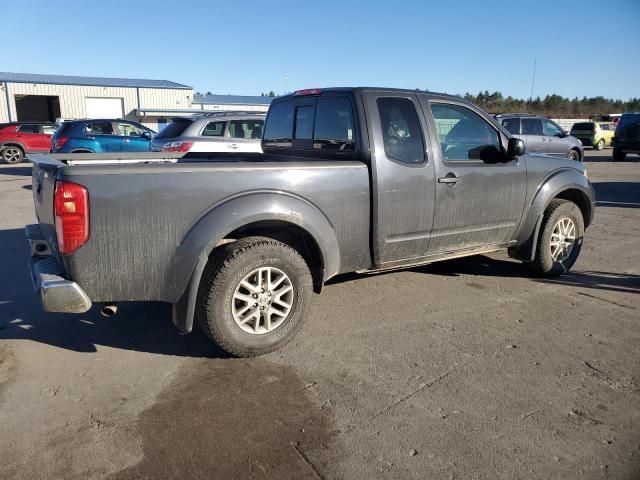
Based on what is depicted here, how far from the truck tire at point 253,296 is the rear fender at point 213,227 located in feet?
0.37

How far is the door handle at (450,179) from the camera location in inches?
177

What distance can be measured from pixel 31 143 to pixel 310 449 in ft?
71.2

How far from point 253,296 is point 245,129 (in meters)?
7.57

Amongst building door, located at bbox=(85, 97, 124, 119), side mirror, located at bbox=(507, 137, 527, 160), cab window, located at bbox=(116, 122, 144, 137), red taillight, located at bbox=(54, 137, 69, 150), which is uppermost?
building door, located at bbox=(85, 97, 124, 119)

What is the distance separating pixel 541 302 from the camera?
15.8ft

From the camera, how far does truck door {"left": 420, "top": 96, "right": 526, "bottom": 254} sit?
180 inches

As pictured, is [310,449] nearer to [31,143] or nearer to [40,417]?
[40,417]

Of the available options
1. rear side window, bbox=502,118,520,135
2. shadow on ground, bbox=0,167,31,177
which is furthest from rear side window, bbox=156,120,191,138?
rear side window, bbox=502,118,520,135

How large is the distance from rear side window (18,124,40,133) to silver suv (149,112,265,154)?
42.1 feet

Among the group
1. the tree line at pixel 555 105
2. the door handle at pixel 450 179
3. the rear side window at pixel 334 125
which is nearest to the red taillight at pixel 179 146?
the rear side window at pixel 334 125

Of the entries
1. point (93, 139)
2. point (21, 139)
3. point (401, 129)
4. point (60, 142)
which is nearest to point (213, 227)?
point (401, 129)

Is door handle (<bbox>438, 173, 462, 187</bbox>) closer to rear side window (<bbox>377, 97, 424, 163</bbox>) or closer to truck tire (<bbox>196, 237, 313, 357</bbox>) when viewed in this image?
rear side window (<bbox>377, 97, 424, 163</bbox>)

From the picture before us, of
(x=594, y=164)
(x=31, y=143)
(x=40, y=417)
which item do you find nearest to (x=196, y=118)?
(x=40, y=417)

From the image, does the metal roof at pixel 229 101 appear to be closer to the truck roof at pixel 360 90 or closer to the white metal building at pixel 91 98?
the white metal building at pixel 91 98
